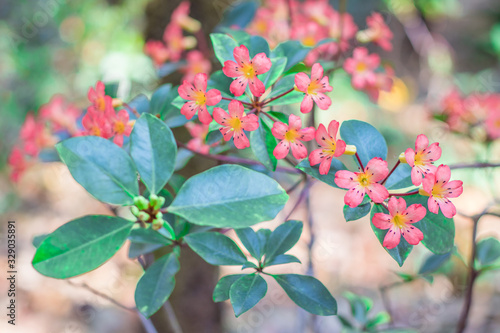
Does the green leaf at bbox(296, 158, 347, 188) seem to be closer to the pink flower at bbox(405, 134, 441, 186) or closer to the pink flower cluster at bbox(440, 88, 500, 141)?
the pink flower at bbox(405, 134, 441, 186)

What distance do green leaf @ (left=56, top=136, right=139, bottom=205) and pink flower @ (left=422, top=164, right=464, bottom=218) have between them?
13.5 inches

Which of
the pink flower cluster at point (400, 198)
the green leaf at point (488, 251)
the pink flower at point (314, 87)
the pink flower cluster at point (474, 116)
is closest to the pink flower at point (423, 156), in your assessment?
the pink flower cluster at point (400, 198)

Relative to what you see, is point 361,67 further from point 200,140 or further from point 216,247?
point 216,247

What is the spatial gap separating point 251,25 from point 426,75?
10.9 ft

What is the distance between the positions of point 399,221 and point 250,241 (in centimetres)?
21

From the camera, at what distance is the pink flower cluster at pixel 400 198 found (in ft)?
1.46

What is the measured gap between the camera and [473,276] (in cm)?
71

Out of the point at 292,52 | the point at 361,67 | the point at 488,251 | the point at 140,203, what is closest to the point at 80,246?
the point at 140,203

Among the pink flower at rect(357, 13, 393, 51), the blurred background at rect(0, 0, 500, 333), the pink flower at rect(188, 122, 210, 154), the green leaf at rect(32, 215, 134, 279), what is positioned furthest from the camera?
the blurred background at rect(0, 0, 500, 333)

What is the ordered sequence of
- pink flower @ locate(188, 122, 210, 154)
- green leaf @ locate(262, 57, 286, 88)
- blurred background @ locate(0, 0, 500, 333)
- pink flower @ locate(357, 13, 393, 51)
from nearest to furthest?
1. green leaf @ locate(262, 57, 286, 88)
2. pink flower @ locate(188, 122, 210, 154)
3. pink flower @ locate(357, 13, 393, 51)
4. blurred background @ locate(0, 0, 500, 333)

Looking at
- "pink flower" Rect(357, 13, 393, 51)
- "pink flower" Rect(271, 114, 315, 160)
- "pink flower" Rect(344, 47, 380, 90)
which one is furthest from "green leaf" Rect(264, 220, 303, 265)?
"pink flower" Rect(357, 13, 393, 51)

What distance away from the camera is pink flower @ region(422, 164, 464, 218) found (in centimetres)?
45

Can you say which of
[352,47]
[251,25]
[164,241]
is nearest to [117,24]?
[251,25]

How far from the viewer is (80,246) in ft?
1.50
